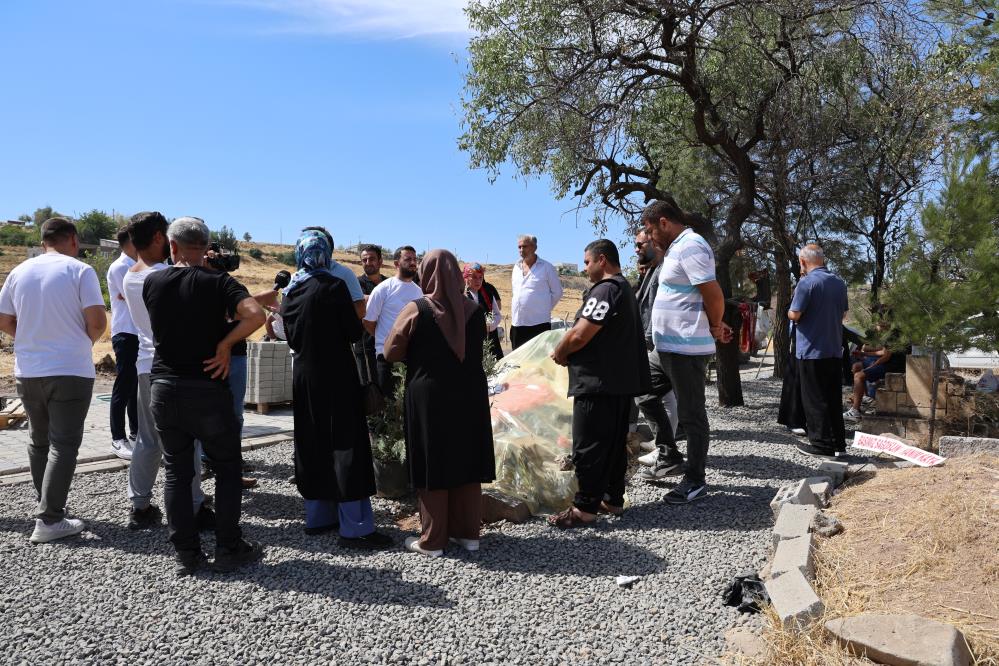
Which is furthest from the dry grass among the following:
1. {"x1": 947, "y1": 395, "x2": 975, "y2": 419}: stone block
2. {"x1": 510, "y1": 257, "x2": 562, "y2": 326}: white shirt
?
{"x1": 510, "y1": 257, "x2": 562, "y2": 326}: white shirt

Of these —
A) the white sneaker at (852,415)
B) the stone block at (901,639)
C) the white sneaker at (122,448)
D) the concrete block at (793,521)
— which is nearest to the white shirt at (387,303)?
the white sneaker at (122,448)

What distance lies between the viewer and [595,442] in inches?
190

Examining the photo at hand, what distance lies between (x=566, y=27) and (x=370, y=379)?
6068 millimetres

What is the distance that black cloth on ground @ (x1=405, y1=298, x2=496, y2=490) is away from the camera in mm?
4277

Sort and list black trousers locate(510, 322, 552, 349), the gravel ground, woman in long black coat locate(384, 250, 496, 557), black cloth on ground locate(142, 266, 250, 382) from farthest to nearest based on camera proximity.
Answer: black trousers locate(510, 322, 552, 349) → woman in long black coat locate(384, 250, 496, 557) → black cloth on ground locate(142, 266, 250, 382) → the gravel ground

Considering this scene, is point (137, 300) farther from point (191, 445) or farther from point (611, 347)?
point (611, 347)

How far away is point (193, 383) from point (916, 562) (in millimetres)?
3689

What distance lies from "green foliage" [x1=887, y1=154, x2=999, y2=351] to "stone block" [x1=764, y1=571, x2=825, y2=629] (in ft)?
16.1

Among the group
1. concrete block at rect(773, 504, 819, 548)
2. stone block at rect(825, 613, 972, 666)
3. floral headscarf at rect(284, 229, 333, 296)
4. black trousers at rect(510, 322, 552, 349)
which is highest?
floral headscarf at rect(284, 229, 333, 296)

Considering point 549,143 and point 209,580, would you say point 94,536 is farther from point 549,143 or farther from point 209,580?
point 549,143

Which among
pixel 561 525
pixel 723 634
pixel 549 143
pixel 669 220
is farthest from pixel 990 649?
pixel 549 143

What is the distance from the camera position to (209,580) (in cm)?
394

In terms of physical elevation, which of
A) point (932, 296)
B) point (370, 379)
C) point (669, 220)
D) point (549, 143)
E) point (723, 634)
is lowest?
point (723, 634)

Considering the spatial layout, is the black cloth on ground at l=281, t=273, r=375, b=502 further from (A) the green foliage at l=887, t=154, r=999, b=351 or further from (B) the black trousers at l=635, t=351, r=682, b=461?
(A) the green foliage at l=887, t=154, r=999, b=351
